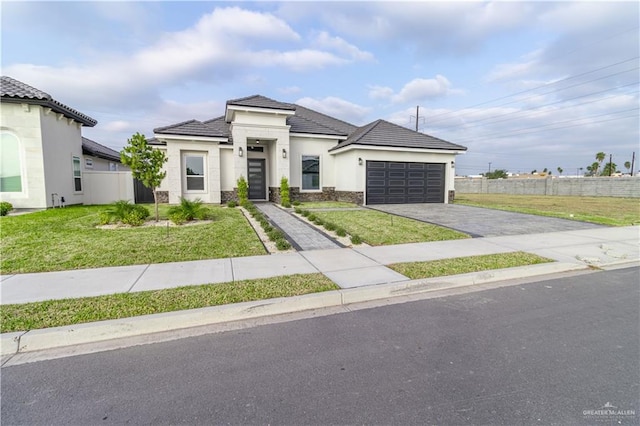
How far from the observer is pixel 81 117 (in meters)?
14.7

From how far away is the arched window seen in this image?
11.8 metres

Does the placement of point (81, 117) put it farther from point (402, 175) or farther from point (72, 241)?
point (402, 175)

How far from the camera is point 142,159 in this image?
9.59m

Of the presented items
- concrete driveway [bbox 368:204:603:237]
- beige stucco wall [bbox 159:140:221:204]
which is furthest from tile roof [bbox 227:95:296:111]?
concrete driveway [bbox 368:204:603:237]

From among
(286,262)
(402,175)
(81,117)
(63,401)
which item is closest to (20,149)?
(81,117)

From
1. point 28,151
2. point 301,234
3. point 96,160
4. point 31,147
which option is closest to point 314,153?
point 301,234

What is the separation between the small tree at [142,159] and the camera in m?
9.40

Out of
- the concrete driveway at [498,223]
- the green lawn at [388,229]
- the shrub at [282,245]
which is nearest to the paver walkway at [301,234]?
the shrub at [282,245]

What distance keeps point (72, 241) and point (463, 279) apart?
340 inches

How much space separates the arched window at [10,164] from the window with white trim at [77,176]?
2.84 m

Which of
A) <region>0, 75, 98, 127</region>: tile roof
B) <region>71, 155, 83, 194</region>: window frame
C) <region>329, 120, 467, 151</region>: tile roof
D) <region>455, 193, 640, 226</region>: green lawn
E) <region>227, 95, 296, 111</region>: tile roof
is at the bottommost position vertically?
<region>455, 193, 640, 226</region>: green lawn

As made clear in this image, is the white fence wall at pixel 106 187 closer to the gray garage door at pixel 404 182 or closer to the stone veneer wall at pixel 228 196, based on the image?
the stone veneer wall at pixel 228 196

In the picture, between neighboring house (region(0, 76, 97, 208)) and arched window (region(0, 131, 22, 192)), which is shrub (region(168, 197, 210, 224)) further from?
arched window (region(0, 131, 22, 192))

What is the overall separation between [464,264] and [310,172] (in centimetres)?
1299
